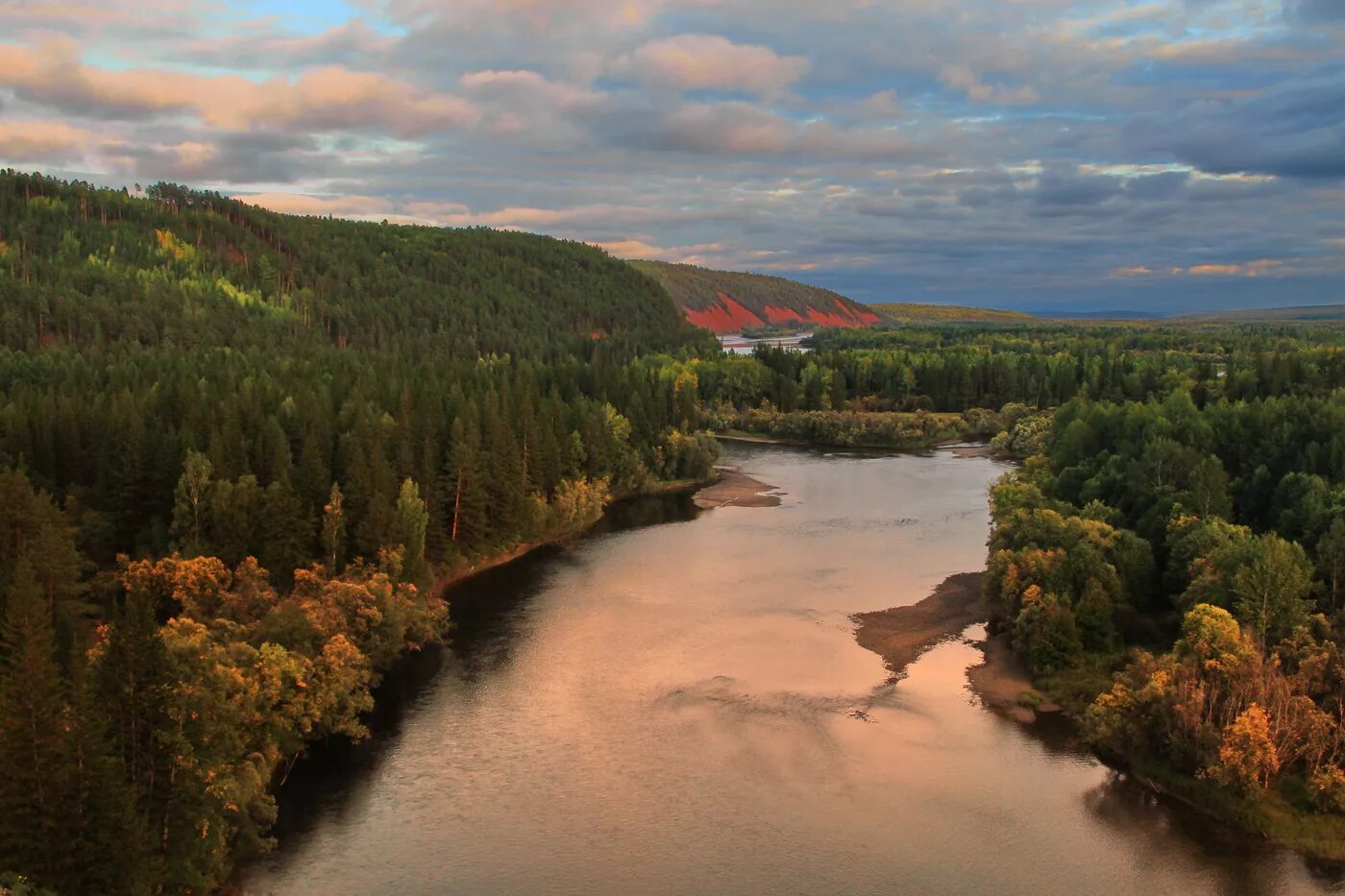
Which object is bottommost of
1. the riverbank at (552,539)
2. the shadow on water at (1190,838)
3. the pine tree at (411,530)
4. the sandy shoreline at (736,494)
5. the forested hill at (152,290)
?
the shadow on water at (1190,838)

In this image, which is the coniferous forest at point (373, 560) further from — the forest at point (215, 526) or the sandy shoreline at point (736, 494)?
the sandy shoreline at point (736, 494)

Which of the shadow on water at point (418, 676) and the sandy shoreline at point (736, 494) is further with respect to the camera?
the sandy shoreline at point (736, 494)

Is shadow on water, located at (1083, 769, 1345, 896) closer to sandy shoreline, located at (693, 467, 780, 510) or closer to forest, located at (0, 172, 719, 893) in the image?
forest, located at (0, 172, 719, 893)

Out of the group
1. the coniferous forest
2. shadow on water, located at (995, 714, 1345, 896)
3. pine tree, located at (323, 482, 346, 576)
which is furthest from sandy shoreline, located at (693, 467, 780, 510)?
shadow on water, located at (995, 714, 1345, 896)

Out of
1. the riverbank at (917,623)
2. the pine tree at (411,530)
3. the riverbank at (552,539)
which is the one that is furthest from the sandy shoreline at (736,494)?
the pine tree at (411,530)

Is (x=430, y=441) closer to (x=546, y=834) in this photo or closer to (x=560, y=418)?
(x=560, y=418)

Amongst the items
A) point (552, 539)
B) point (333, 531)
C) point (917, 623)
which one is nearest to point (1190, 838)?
point (917, 623)
